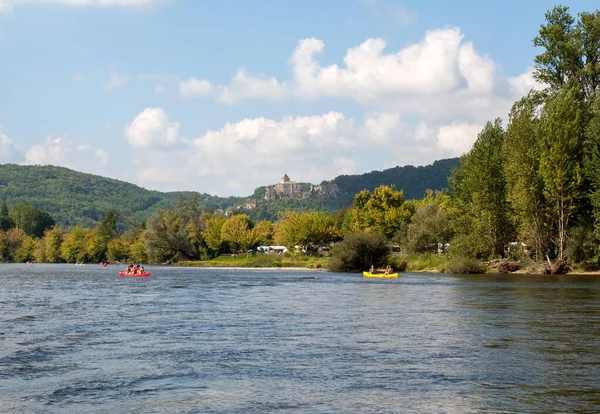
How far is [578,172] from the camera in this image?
75.3 meters

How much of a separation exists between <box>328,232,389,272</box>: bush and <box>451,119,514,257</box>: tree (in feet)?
53.5

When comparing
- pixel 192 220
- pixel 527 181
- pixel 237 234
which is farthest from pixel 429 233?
pixel 192 220

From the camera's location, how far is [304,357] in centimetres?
2436

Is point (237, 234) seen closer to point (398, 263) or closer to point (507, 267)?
point (398, 263)

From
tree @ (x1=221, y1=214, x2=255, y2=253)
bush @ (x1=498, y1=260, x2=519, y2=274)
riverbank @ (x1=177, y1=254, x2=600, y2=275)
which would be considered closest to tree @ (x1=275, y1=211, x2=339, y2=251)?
riverbank @ (x1=177, y1=254, x2=600, y2=275)

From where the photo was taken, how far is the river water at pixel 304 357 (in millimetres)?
17844

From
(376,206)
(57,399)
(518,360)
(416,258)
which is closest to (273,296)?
(518,360)

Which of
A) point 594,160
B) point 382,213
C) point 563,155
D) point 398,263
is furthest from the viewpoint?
point 382,213

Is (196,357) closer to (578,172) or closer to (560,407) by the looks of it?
(560,407)

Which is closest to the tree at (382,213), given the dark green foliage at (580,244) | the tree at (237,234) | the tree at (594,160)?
the tree at (237,234)

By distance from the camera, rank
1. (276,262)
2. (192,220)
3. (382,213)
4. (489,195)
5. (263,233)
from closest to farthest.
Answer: (489,195)
(382,213)
(276,262)
(192,220)
(263,233)

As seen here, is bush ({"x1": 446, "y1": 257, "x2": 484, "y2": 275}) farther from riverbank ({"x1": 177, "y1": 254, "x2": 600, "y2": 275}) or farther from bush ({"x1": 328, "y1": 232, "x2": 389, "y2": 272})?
bush ({"x1": 328, "y1": 232, "x2": 389, "y2": 272})

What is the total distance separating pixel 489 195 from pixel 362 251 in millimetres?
24349

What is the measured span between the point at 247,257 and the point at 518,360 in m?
139
